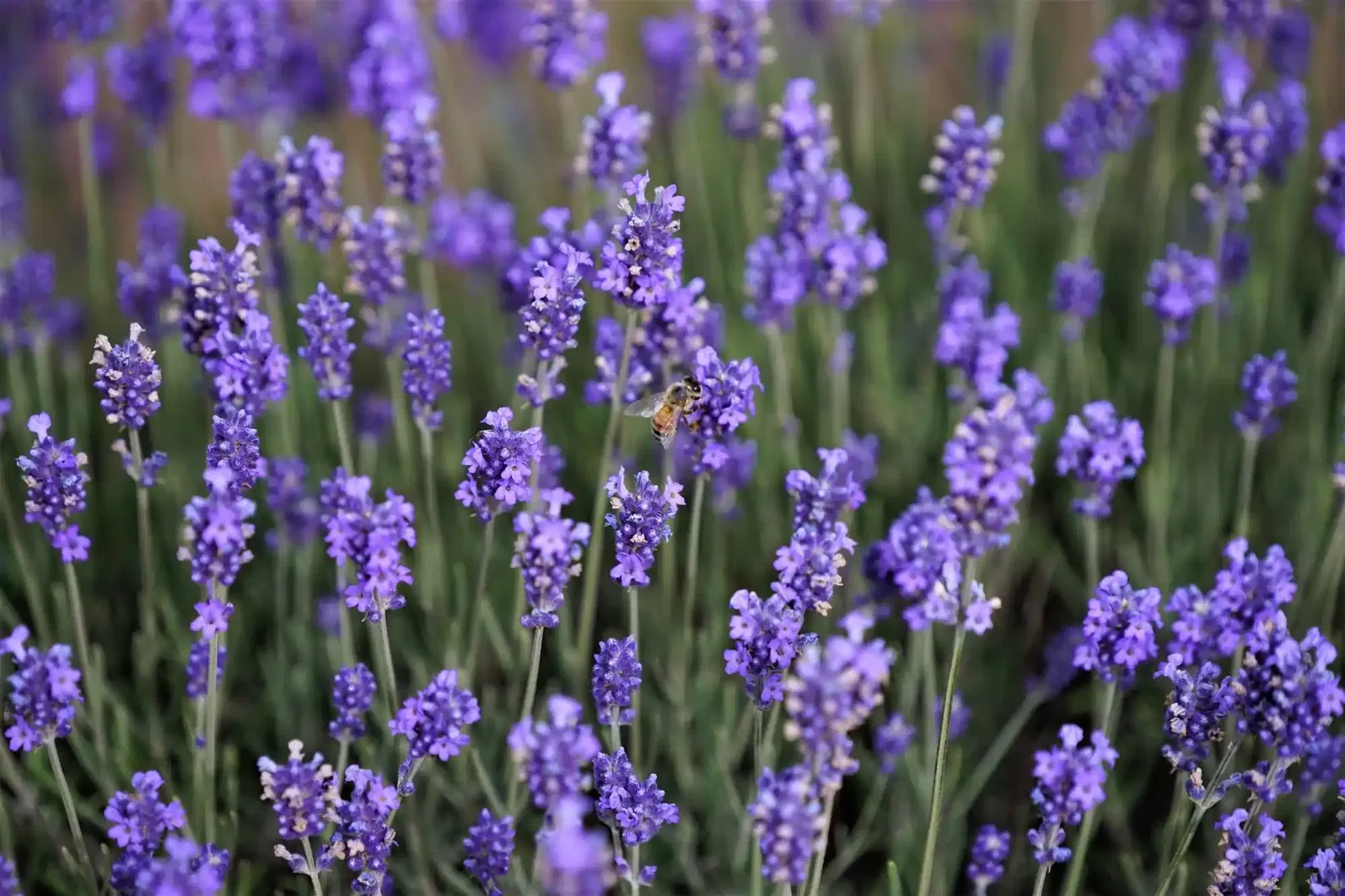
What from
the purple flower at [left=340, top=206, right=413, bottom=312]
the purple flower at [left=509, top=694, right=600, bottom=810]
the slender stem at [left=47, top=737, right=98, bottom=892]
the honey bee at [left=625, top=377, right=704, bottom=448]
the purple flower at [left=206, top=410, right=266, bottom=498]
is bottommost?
the purple flower at [left=509, top=694, right=600, bottom=810]

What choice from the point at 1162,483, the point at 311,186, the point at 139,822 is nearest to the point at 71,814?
the point at 139,822

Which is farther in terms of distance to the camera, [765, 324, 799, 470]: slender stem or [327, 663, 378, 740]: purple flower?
[765, 324, 799, 470]: slender stem

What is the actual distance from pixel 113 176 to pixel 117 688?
7.34 feet

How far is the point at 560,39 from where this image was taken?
10.4 feet

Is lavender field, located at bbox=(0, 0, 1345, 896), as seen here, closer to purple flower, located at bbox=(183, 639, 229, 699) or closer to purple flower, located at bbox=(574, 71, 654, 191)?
purple flower, located at bbox=(574, 71, 654, 191)

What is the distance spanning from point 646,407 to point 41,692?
109 centimetres

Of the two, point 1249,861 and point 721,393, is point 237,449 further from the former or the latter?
point 1249,861

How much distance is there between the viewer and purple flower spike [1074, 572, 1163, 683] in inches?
80.3

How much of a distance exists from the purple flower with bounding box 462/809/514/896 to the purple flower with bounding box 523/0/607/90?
5.93 ft

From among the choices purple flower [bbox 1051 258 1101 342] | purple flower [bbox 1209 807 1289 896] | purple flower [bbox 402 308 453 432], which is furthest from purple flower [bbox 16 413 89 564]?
purple flower [bbox 1051 258 1101 342]

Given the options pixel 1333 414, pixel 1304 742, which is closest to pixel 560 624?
pixel 1304 742

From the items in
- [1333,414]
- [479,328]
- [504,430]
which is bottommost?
[504,430]

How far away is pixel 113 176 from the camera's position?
4570mm

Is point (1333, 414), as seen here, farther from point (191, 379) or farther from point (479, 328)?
point (191, 379)
